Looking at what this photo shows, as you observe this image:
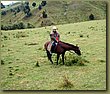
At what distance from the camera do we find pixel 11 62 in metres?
6.36

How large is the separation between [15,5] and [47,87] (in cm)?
150

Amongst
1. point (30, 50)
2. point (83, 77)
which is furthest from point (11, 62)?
point (83, 77)

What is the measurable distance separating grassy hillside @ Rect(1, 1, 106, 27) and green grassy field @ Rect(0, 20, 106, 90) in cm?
11

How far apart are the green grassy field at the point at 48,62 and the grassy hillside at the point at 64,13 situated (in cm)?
11

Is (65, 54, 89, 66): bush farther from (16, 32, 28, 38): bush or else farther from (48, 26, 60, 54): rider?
(16, 32, 28, 38): bush

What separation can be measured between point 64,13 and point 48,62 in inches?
34.9

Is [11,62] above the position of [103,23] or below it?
below

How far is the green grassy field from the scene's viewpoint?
20.2 ft

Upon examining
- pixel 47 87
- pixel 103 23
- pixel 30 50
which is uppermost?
pixel 103 23

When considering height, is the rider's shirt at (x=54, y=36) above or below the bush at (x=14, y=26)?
below

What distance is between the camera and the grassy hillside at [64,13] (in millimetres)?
6383

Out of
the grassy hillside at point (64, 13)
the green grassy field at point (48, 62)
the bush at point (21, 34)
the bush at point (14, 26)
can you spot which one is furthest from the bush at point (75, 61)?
the bush at point (14, 26)

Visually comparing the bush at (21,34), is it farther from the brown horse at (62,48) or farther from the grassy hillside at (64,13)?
the brown horse at (62,48)

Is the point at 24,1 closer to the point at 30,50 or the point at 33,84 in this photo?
the point at 30,50
